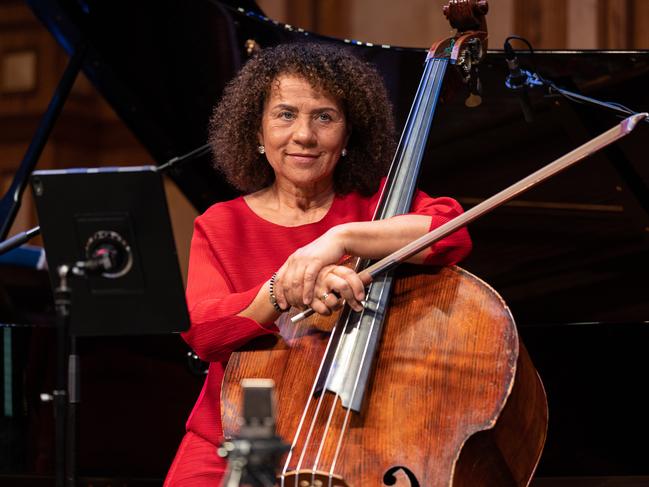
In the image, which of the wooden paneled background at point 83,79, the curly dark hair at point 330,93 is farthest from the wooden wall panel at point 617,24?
the curly dark hair at point 330,93

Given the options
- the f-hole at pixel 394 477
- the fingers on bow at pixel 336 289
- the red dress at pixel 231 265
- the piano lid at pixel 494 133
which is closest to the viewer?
the f-hole at pixel 394 477

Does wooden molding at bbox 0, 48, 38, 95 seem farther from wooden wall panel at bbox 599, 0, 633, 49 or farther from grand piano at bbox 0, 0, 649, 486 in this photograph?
wooden wall panel at bbox 599, 0, 633, 49

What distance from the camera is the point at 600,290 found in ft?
11.5

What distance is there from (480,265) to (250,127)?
145cm

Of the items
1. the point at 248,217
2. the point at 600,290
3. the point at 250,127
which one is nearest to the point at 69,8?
the point at 250,127

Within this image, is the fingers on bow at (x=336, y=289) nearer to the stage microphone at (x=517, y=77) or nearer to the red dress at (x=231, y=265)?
the red dress at (x=231, y=265)

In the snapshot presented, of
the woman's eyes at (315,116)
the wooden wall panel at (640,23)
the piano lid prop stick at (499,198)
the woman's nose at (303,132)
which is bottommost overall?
the piano lid prop stick at (499,198)

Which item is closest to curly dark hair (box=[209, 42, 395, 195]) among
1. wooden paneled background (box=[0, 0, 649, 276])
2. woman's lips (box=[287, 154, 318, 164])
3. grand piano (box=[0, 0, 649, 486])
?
woman's lips (box=[287, 154, 318, 164])

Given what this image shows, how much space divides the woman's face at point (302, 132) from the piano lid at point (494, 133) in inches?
45.5

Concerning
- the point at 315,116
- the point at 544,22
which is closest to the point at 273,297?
the point at 315,116

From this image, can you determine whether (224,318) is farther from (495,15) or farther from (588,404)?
(495,15)

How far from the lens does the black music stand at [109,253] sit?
166 cm

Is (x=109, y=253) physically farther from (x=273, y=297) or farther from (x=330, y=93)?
(x=330, y=93)

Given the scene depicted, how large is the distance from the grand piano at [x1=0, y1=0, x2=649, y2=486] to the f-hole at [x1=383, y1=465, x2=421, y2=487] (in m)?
1.21
